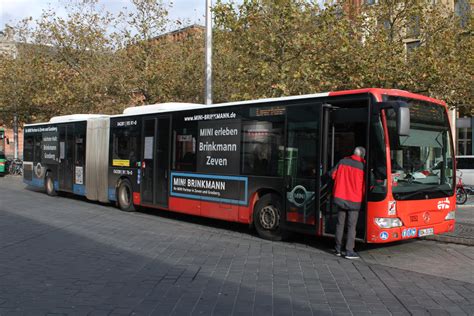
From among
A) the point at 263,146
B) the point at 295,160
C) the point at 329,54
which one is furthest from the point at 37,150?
Result: the point at 295,160

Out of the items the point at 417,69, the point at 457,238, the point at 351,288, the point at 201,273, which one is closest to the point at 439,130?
the point at 457,238

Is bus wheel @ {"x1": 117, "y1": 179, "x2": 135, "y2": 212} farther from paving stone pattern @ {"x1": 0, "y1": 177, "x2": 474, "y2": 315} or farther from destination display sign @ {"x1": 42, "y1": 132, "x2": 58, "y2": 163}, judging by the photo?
destination display sign @ {"x1": 42, "y1": 132, "x2": 58, "y2": 163}

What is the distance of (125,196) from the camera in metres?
13.9

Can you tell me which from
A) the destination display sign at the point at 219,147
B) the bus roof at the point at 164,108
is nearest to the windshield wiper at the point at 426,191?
the destination display sign at the point at 219,147

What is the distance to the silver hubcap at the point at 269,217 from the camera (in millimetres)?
9188

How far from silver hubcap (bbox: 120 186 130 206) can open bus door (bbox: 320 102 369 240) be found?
7.17 metres

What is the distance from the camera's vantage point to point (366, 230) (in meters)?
7.59

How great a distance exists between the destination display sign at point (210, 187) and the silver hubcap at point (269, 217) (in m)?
0.56

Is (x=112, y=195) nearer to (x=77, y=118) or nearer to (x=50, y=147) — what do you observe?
(x=77, y=118)

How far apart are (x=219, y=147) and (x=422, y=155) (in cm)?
419

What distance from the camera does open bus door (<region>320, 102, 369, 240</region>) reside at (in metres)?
7.85

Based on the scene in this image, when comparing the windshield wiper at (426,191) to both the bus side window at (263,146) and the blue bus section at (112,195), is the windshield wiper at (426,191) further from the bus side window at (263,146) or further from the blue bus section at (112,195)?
the blue bus section at (112,195)

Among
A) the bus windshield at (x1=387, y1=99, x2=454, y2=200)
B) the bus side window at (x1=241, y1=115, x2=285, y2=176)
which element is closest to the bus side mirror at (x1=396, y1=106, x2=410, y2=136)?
the bus windshield at (x1=387, y1=99, x2=454, y2=200)

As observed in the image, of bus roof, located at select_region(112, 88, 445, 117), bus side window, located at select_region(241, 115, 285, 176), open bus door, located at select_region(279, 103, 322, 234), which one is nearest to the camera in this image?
bus roof, located at select_region(112, 88, 445, 117)
